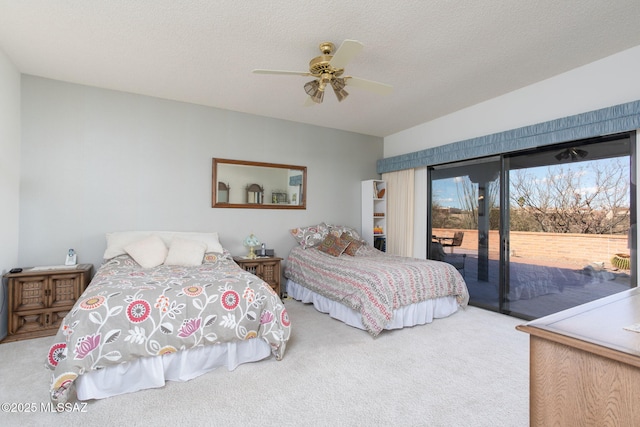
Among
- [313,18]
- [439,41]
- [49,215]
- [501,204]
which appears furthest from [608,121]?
[49,215]

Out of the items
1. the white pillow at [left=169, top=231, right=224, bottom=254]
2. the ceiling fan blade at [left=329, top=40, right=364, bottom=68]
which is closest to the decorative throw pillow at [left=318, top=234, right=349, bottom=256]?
the white pillow at [left=169, top=231, right=224, bottom=254]

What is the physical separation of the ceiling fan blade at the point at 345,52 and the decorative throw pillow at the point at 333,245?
2510 millimetres

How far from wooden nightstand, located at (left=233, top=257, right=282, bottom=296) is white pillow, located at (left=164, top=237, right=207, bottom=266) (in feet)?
2.03

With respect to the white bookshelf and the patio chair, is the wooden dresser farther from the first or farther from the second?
the white bookshelf

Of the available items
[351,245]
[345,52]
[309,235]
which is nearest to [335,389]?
[345,52]

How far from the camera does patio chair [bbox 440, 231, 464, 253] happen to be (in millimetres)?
4502

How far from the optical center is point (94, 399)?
6.74ft

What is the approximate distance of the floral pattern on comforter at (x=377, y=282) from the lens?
3164 mm

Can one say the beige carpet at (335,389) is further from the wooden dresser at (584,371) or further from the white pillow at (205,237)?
the white pillow at (205,237)

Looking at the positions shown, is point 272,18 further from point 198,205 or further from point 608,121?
point 608,121

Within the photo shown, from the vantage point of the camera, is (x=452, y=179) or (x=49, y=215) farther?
(x=452, y=179)

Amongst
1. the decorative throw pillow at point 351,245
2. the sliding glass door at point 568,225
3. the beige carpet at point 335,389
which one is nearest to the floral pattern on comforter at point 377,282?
the decorative throw pillow at point 351,245

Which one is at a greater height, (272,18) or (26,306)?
(272,18)

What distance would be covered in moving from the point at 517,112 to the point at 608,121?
0.94 metres
